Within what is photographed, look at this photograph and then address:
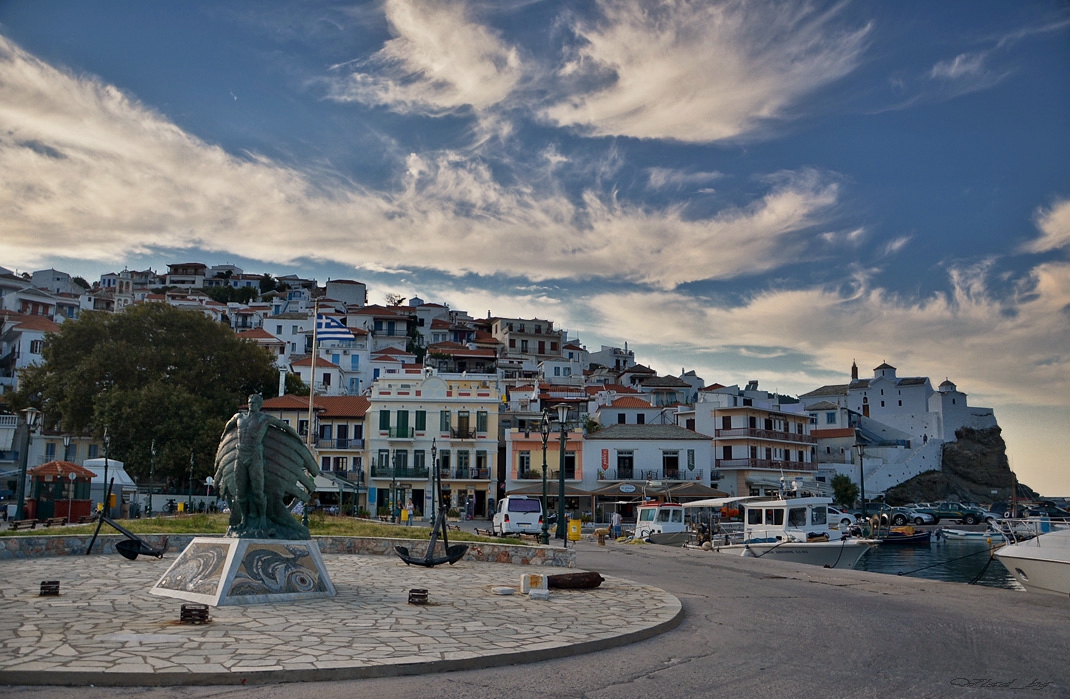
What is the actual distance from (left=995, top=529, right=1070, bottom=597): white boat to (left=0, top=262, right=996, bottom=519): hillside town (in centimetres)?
1108

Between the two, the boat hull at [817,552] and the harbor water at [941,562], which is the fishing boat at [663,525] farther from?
the harbor water at [941,562]

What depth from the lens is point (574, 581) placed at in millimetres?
13812

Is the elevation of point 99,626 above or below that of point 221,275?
below

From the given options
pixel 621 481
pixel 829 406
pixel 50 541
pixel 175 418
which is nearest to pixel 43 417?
pixel 175 418

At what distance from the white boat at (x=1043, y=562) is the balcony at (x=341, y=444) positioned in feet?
146

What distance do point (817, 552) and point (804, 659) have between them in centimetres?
1948

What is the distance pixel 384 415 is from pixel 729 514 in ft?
81.3

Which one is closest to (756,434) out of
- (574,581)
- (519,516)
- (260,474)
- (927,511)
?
(927,511)

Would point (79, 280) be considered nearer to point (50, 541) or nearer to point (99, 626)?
point (50, 541)

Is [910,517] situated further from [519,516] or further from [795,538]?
[519,516]

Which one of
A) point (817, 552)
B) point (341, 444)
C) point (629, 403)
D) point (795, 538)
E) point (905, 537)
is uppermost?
point (629, 403)

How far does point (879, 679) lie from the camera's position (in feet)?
25.6

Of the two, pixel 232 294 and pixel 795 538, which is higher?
pixel 232 294

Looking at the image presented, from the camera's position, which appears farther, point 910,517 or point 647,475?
point 910,517
